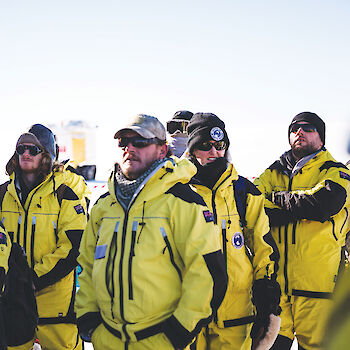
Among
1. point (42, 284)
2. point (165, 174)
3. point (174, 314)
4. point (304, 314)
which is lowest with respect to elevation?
point (304, 314)

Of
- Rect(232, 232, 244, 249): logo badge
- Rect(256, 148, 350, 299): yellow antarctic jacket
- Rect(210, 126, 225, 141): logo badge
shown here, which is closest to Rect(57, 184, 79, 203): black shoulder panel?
Rect(210, 126, 225, 141): logo badge

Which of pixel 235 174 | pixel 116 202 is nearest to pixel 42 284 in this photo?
pixel 116 202

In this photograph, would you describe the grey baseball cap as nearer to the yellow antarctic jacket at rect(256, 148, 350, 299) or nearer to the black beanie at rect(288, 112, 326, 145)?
the yellow antarctic jacket at rect(256, 148, 350, 299)

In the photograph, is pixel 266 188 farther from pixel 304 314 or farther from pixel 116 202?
pixel 116 202

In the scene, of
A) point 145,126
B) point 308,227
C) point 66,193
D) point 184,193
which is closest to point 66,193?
point 66,193

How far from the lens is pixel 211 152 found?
297 centimetres

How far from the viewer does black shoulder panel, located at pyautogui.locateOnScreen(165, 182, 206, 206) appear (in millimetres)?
2289

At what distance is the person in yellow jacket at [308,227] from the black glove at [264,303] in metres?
0.87

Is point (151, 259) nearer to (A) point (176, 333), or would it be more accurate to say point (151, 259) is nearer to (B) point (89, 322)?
(A) point (176, 333)

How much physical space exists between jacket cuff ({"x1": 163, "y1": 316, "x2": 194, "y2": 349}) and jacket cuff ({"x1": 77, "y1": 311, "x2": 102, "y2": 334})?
19.8 inches

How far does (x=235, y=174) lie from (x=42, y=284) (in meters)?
2.00

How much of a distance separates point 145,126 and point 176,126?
2.65 meters

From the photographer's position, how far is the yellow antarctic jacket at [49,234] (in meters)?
3.45

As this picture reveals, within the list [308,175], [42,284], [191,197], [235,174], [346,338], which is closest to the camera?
[346,338]
